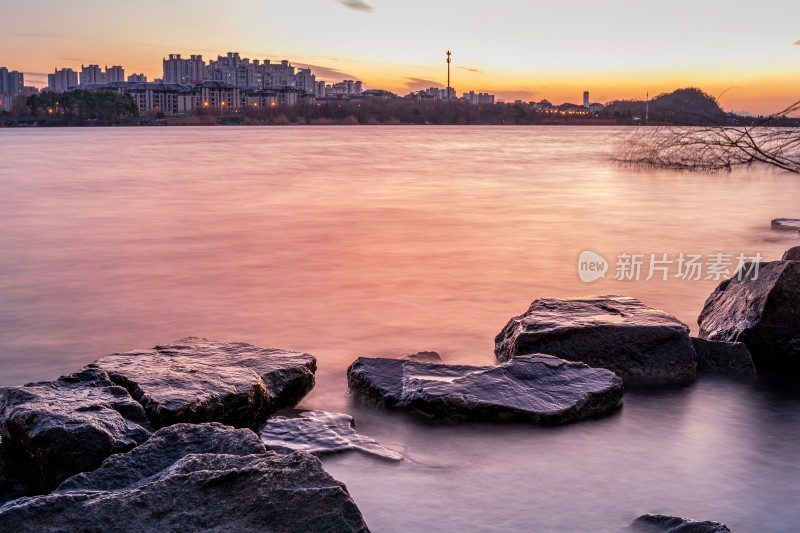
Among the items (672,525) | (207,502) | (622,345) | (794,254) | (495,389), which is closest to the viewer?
(207,502)

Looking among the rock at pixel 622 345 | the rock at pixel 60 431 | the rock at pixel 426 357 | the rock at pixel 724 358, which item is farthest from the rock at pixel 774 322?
the rock at pixel 60 431

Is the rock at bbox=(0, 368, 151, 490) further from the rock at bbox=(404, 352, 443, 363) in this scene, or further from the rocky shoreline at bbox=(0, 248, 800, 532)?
the rock at bbox=(404, 352, 443, 363)

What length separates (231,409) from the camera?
4.12m

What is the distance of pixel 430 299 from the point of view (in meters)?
8.21

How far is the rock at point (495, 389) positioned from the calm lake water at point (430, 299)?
0.11 metres

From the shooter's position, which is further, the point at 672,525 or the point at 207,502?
the point at 672,525

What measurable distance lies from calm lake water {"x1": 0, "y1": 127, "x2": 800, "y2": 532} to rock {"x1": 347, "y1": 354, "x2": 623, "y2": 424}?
0.11 meters

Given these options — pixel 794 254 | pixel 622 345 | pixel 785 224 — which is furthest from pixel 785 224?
pixel 622 345

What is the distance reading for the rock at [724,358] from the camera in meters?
5.28

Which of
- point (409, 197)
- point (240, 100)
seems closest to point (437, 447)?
point (409, 197)

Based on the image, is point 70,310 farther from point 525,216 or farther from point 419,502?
point 525,216

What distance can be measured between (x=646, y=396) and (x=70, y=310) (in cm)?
539

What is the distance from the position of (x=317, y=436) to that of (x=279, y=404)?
52 cm

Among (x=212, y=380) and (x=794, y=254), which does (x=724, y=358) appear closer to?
(x=794, y=254)
